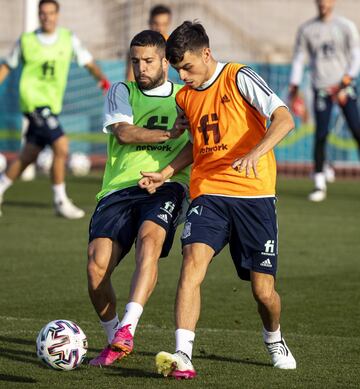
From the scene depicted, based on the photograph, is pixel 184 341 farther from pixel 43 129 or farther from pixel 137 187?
pixel 43 129

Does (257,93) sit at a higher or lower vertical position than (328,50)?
lower

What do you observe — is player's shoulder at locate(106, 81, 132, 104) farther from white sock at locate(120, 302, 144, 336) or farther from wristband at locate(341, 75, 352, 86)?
wristband at locate(341, 75, 352, 86)

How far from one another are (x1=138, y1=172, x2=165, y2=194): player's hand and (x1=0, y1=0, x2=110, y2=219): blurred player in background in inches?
293

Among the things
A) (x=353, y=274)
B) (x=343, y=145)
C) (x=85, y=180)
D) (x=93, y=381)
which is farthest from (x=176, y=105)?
(x=343, y=145)

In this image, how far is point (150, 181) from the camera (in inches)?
286

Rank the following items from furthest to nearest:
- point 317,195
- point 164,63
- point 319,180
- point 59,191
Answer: point 317,195 → point 319,180 → point 59,191 → point 164,63

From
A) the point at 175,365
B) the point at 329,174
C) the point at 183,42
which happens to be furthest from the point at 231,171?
the point at 329,174

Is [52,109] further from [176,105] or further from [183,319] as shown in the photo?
[183,319]

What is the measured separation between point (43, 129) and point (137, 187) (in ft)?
23.9

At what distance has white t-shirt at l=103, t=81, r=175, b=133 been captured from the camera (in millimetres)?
7637

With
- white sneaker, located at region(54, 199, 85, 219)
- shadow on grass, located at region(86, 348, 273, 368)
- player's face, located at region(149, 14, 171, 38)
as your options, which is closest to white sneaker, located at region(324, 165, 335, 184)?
white sneaker, located at region(54, 199, 85, 219)

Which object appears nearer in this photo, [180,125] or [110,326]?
[180,125]

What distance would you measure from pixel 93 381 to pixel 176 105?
183 cm

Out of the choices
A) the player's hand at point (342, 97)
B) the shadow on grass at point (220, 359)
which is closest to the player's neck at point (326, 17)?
the player's hand at point (342, 97)
